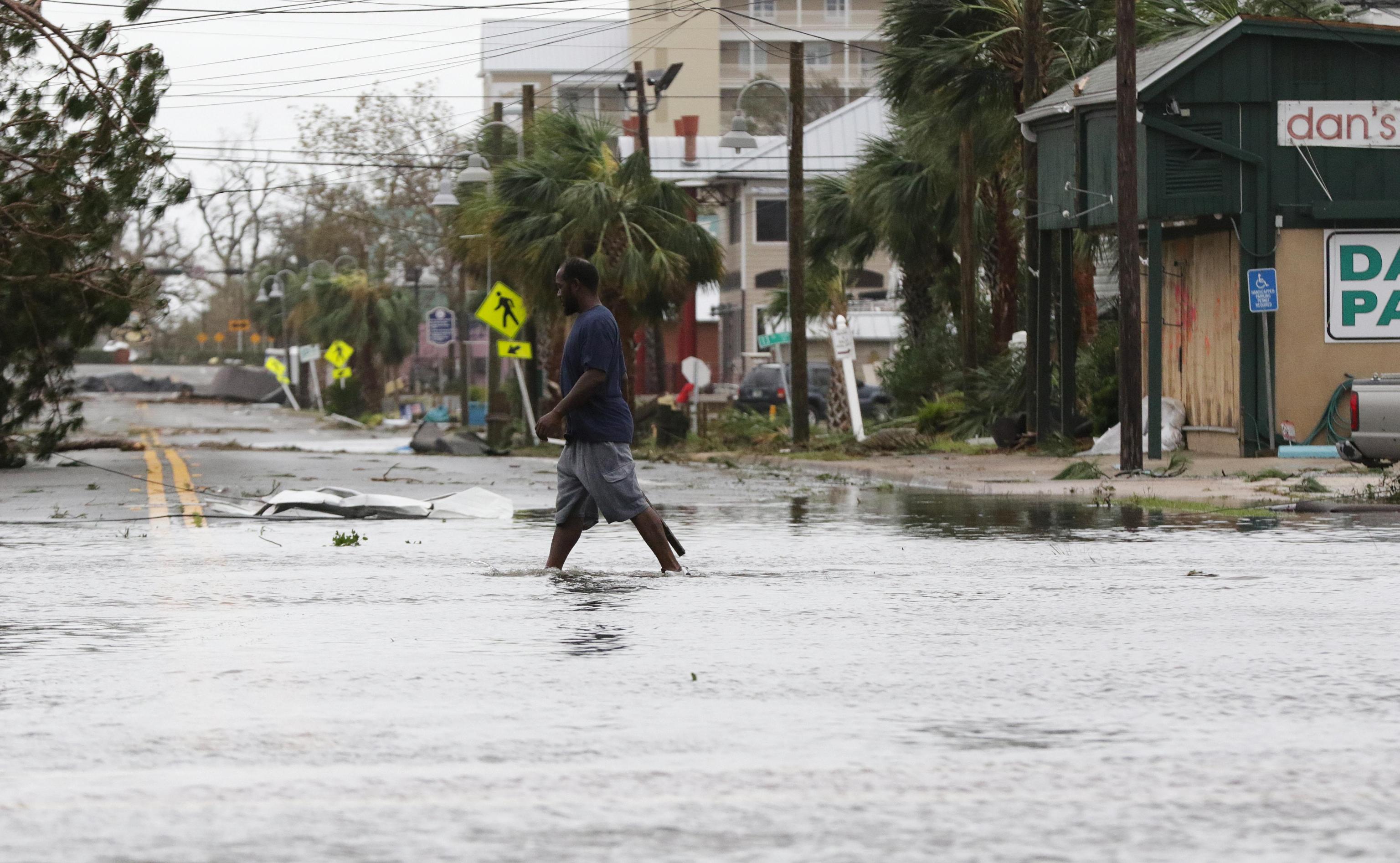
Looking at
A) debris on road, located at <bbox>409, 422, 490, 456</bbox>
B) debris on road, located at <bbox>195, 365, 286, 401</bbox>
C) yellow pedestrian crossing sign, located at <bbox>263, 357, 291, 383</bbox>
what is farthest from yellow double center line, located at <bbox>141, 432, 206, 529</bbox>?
debris on road, located at <bbox>195, 365, 286, 401</bbox>

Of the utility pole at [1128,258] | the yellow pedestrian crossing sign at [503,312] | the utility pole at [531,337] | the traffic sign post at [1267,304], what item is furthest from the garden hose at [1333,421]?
the utility pole at [531,337]

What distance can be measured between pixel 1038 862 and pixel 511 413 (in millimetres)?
47955

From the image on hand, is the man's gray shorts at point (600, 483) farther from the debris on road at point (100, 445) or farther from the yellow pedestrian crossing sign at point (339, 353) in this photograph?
the yellow pedestrian crossing sign at point (339, 353)

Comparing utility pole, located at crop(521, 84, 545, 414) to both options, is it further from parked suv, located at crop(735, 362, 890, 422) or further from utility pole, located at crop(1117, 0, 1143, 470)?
utility pole, located at crop(1117, 0, 1143, 470)

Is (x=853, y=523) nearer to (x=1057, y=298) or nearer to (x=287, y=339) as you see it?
(x=1057, y=298)

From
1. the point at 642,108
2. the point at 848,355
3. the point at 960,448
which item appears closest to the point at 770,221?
the point at 642,108

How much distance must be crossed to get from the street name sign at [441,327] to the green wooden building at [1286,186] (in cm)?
3456

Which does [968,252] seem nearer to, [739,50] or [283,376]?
[283,376]

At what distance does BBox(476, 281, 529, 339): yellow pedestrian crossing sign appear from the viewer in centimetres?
3894

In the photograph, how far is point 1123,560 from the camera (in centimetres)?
1277

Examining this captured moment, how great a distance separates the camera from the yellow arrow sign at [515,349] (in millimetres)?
40281

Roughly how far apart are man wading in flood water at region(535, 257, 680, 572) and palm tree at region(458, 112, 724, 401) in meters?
25.8

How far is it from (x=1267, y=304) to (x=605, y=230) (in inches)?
653

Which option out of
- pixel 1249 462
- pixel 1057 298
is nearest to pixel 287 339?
pixel 1057 298
